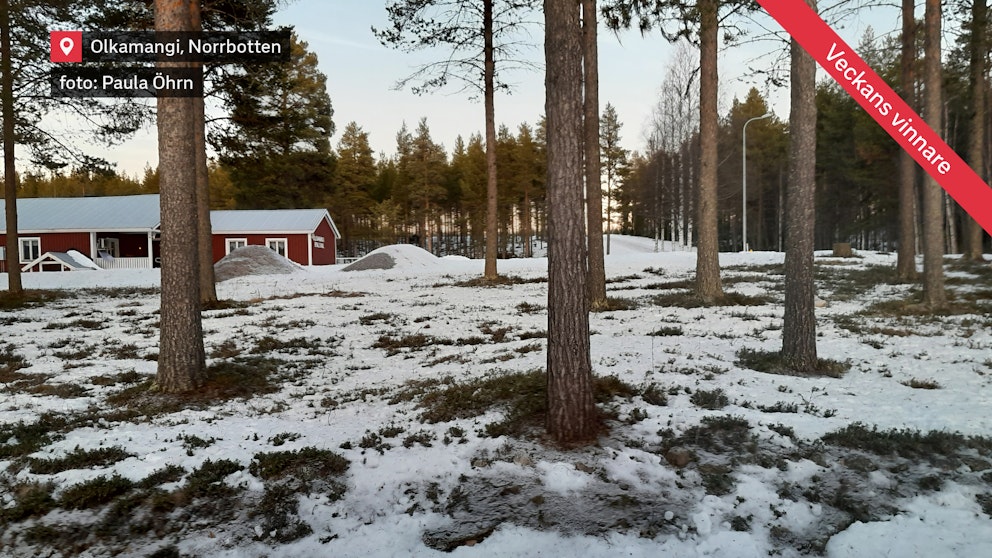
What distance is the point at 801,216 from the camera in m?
6.40

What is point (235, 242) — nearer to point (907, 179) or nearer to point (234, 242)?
point (234, 242)

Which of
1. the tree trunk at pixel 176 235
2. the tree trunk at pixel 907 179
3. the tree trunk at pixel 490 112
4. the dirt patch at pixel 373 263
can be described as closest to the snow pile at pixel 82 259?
the dirt patch at pixel 373 263

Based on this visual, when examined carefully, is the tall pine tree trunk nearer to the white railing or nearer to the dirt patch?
the dirt patch

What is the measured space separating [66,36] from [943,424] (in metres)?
20.0

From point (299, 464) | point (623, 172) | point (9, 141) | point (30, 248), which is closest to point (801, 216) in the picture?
point (299, 464)

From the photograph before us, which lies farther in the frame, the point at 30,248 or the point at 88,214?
the point at 88,214

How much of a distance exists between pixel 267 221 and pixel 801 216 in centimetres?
3563

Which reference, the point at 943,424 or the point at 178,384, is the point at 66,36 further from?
the point at 943,424

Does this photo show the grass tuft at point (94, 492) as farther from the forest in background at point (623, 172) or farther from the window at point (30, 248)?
the window at point (30, 248)

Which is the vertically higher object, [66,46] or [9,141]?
[66,46]

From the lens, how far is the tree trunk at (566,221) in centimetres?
444

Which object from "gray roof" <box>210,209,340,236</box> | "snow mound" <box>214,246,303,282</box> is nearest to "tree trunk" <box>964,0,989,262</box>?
"snow mound" <box>214,246,303,282</box>

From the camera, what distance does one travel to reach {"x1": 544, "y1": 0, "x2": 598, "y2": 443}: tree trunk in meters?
4.44

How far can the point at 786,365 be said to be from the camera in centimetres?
661
